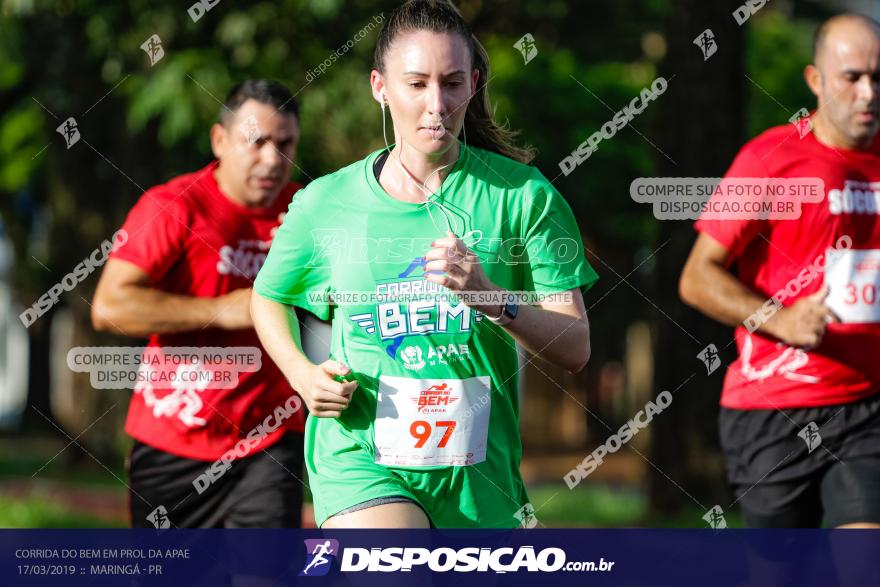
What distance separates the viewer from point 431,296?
3.81 m

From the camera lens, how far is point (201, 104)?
1145cm

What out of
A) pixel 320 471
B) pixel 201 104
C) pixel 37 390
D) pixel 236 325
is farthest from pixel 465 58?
pixel 37 390

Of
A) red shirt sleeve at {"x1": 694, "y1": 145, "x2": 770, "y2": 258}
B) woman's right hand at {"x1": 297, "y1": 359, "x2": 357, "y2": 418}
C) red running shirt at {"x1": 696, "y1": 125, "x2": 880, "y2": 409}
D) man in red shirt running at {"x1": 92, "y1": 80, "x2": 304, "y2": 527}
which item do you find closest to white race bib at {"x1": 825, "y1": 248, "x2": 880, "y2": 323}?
red running shirt at {"x1": 696, "y1": 125, "x2": 880, "y2": 409}

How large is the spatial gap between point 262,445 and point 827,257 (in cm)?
214

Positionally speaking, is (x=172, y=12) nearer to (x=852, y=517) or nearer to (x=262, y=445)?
(x=262, y=445)

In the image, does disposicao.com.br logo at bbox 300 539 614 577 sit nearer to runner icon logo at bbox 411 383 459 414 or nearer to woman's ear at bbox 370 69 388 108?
runner icon logo at bbox 411 383 459 414

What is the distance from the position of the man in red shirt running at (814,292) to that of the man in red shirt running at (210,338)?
5.31 feet

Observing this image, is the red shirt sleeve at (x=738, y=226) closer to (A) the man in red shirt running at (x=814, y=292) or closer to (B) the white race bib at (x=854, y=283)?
(A) the man in red shirt running at (x=814, y=292)

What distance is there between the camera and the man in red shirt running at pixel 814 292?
4621mm

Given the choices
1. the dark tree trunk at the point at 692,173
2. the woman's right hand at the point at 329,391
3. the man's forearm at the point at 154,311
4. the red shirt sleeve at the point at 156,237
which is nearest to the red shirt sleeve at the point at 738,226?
the woman's right hand at the point at 329,391

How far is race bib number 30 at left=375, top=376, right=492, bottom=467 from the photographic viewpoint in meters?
3.84

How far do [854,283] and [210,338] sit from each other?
→ 233 cm

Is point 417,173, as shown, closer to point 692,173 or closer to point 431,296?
point 431,296

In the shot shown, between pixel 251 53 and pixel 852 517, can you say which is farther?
pixel 251 53
